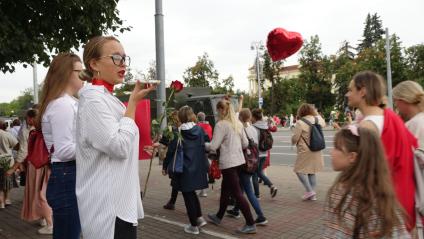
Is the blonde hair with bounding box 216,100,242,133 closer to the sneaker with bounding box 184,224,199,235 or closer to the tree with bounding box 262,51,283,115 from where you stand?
the sneaker with bounding box 184,224,199,235

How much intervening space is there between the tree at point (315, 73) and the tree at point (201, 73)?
23927 mm

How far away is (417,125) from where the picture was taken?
10.4 feet

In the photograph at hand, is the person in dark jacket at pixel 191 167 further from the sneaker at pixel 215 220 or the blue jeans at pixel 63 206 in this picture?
the blue jeans at pixel 63 206

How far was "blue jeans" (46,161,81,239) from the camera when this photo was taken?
2559mm

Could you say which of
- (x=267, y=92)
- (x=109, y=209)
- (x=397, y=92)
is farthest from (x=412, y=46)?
(x=109, y=209)

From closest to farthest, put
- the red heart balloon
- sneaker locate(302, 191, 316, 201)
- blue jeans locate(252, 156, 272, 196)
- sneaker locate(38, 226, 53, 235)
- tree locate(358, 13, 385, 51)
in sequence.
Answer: the red heart balloon < sneaker locate(38, 226, 53, 235) < sneaker locate(302, 191, 316, 201) < blue jeans locate(252, 156, 272, 196) < tree locate(358, 13, 385, 51)

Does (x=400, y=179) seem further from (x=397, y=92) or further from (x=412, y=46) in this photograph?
(x=412, y=46)

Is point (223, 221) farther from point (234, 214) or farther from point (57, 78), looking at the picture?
point (57, 78)

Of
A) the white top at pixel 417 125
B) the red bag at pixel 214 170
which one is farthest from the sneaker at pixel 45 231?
the white top at pixel 417 125

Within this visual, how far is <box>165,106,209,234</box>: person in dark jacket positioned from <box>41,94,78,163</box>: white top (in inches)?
109

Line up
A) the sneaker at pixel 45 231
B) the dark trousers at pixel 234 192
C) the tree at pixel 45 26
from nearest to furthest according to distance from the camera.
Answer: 1. the dark trousers at pixel 234 192
2. the sneaker at pixel 45 231
3. the tree at pixel 45 26

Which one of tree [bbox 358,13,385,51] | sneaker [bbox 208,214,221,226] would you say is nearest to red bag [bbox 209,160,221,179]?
sneaker [bbox 208,214,221,226]

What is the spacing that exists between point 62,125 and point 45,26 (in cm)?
589

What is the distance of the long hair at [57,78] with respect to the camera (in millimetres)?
2828
